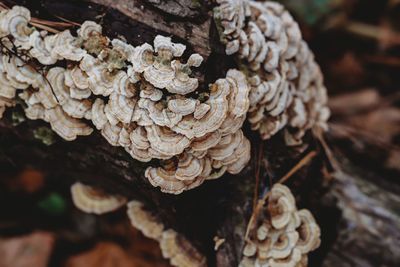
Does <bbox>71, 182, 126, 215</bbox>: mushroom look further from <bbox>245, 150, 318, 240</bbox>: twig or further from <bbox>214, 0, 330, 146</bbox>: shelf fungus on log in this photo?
<bbox>214, 0, 330, 146</bbox>: shelf fungus on log

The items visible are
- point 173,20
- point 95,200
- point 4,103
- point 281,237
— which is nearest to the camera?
point 173,20

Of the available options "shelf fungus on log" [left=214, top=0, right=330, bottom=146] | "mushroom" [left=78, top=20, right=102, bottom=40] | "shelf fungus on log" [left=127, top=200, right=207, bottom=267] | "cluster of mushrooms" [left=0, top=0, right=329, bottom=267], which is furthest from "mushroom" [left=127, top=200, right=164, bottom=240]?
"mushroom" [left=78, top=20, right=102, bottom=40]

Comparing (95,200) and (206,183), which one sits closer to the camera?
(206,183)

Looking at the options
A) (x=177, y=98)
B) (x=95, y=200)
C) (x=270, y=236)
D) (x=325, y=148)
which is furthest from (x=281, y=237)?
(x=95, y=200)

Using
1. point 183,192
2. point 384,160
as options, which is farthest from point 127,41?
point 384,160

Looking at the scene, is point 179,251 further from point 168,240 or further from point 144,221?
point 144,221

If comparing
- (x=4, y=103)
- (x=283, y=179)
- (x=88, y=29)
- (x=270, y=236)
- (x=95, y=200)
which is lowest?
(x=95, y=200)

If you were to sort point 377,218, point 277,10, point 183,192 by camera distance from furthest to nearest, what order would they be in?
point 377,218
point 277,10
point 183,192

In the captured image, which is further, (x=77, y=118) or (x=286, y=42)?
(x=286, y=42)

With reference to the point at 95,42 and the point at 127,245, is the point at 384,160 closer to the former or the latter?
the point at 127,245
